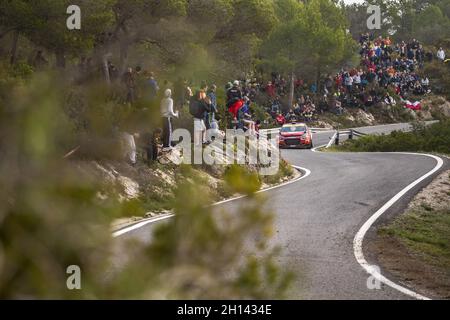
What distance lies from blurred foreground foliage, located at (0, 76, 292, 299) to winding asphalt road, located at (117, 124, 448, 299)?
0.45 ft

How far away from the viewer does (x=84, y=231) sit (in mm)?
2119

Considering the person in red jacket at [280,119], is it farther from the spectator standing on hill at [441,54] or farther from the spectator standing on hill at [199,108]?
the spectator standing on hill at [199,108]

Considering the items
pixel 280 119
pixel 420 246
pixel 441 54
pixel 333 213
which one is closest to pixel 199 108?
pixel 333 213

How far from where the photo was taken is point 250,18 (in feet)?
115

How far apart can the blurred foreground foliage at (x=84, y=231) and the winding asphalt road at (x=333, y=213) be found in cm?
14

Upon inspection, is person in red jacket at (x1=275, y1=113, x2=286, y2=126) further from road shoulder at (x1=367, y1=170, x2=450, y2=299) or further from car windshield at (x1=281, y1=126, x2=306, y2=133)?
road shoulder at (x1=367, y1=170, x2=450, y2=299)

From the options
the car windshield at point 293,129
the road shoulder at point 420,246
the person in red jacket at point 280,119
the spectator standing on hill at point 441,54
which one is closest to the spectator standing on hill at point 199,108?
the road shoulder at point 420,246

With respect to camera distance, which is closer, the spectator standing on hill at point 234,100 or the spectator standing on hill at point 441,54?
the spectator standing on hill at point 234,100

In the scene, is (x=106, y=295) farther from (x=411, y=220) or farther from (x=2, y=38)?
(x=2, y=38)

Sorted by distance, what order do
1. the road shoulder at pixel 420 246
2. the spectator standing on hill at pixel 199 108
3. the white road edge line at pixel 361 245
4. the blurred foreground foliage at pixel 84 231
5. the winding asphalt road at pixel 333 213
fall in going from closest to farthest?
the blurred foreground foliage at pixel 84 231 → the winding asphalt road at pixel 333 213 → the white road edge line at pixel 361 245 → the road shoulder at pixel 420 246 → the spectator standing on hill at pixel 199 108

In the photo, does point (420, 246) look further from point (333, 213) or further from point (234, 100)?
point (234, 100)

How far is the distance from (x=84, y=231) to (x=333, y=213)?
11.5 m

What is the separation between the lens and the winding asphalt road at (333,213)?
7336 mm

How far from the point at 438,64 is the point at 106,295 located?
6294 centimetres
